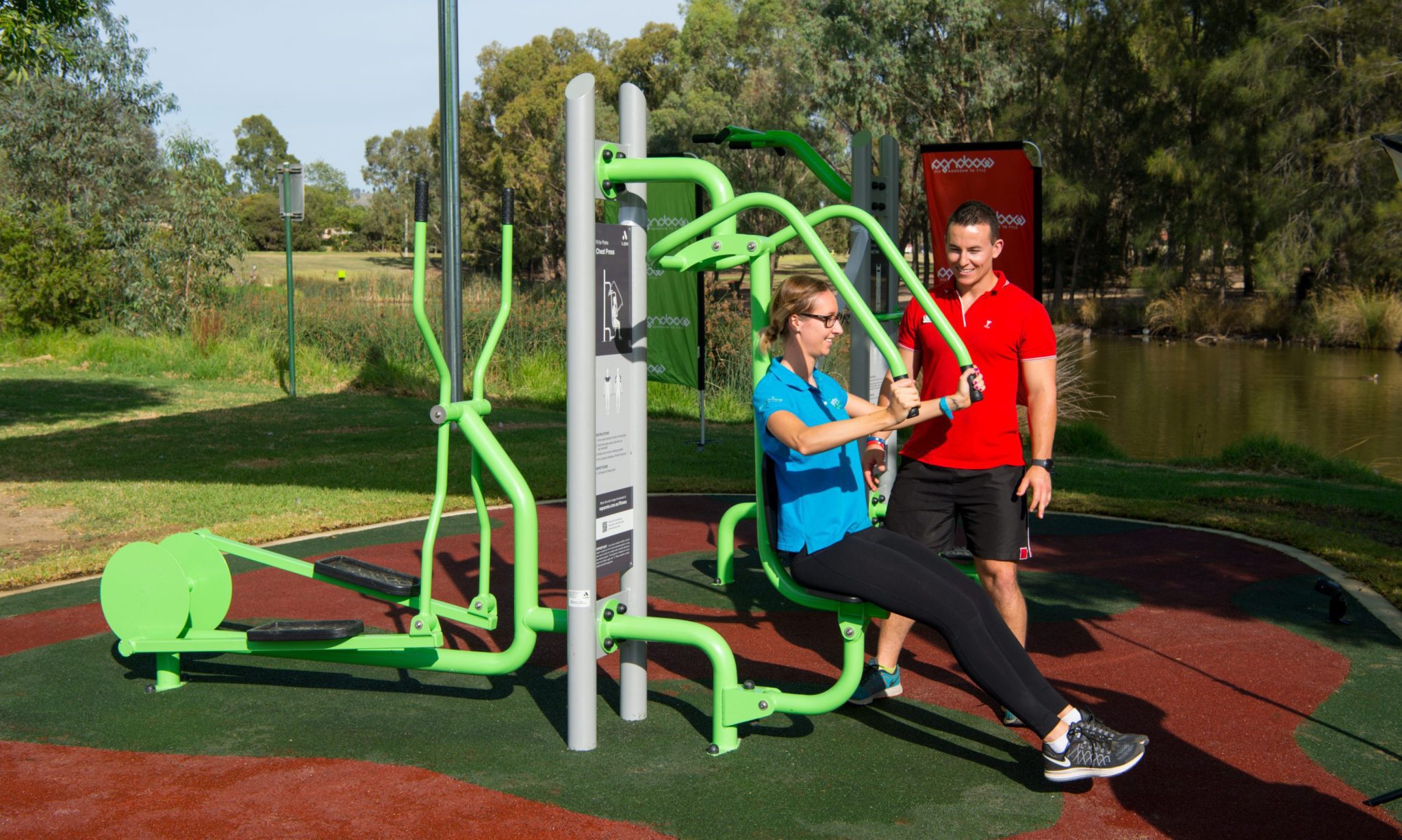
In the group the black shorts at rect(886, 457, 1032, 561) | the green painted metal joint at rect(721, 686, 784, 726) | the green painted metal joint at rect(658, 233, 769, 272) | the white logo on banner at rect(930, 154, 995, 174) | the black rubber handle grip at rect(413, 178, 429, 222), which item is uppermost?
the white logo on banner at rect(930, 154, 995, 174)

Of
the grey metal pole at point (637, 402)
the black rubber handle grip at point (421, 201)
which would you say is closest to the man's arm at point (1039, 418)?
the grey metal pole at point (637, 402)

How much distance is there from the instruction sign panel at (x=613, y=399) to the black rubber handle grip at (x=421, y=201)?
0.68 meters

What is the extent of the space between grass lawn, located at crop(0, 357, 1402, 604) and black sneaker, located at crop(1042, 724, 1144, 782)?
10.1ft

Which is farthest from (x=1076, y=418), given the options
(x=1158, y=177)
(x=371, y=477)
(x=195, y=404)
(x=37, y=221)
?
(x=1158, y=177)

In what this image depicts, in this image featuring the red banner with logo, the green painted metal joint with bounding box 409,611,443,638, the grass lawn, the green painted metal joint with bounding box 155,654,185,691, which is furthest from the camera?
the red banner with logo

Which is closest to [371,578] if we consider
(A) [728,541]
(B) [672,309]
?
(A) [728,541]

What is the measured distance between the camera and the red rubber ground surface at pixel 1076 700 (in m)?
3.26

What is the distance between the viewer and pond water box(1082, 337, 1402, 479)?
14.6 metres

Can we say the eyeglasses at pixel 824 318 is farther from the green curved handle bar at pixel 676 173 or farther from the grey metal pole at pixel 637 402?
the grey metal pole at pixel 637 402

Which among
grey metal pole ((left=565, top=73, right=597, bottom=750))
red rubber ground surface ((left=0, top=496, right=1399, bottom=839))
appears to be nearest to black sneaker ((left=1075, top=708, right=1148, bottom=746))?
red rubber ground surface ((left=0, top=496, right=1399, bottom=839))

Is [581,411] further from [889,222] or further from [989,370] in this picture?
[889,222]

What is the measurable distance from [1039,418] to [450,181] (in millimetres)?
8087

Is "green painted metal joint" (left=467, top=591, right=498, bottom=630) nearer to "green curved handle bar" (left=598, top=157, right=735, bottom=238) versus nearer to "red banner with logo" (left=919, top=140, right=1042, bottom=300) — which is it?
"green curved handle bar" (left=598, top=157, right=735, bottom=238)

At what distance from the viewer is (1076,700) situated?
14.0ft
